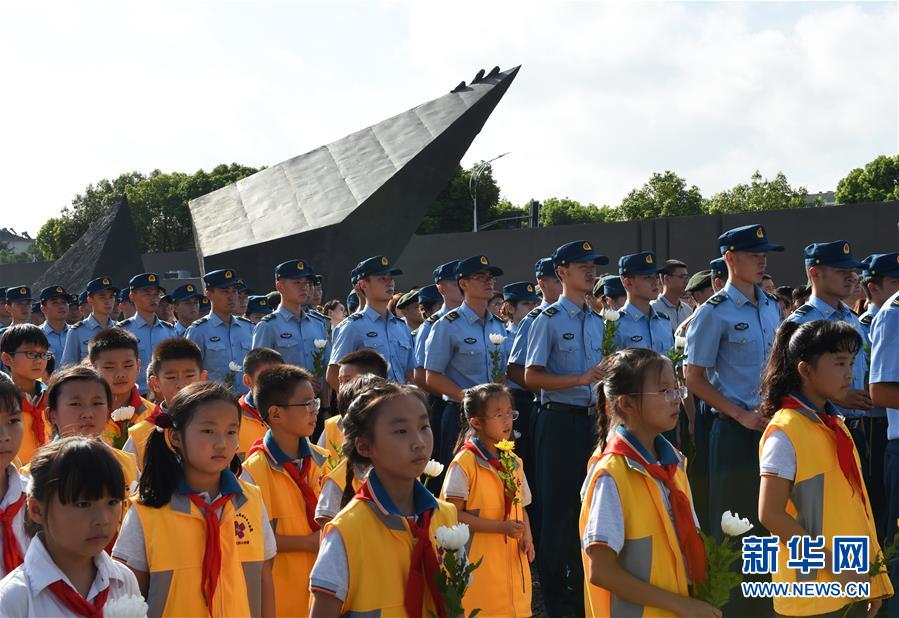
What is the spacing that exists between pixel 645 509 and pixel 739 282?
10.5 feet

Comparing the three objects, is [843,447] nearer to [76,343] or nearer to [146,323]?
[146,323]

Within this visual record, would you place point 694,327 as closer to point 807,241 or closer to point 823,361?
point 823,361

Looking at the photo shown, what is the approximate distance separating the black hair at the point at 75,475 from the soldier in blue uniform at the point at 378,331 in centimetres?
502

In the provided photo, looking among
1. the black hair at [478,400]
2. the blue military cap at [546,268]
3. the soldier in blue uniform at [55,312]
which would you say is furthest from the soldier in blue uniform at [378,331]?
the soldier in blue uniform at [55,312]

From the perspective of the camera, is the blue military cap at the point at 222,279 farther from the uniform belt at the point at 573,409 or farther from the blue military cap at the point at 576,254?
the uniform belt at the point at 573,409

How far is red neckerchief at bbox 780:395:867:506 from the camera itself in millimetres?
3822

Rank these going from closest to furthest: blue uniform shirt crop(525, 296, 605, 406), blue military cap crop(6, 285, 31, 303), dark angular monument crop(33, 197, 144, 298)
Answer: blue uniform shirt crop(525, 296, 605, 406)
blue military cap crop(6, 285, 31, 303)
dark angular monument crop(33, 197, 144, 298)

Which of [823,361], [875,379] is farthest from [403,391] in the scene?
[875,379]

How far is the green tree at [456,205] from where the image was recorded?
58.8 meters

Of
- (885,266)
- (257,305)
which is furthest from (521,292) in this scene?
(885,266)

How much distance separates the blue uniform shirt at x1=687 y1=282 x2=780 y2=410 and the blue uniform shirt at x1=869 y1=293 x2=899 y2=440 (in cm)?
80

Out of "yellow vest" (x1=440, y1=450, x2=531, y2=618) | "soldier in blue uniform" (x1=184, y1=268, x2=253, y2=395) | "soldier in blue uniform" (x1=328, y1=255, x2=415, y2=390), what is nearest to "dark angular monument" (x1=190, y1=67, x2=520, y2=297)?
"soldier in blue uniform" (x1=184, y1=268, x2=253, y2=395)

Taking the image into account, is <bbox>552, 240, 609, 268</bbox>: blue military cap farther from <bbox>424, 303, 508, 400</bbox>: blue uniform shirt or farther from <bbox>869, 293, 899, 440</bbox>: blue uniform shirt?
<bbox>869, 293, 899, 440</bbox>: blue uniform shirt

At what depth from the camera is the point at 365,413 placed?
3188mm
